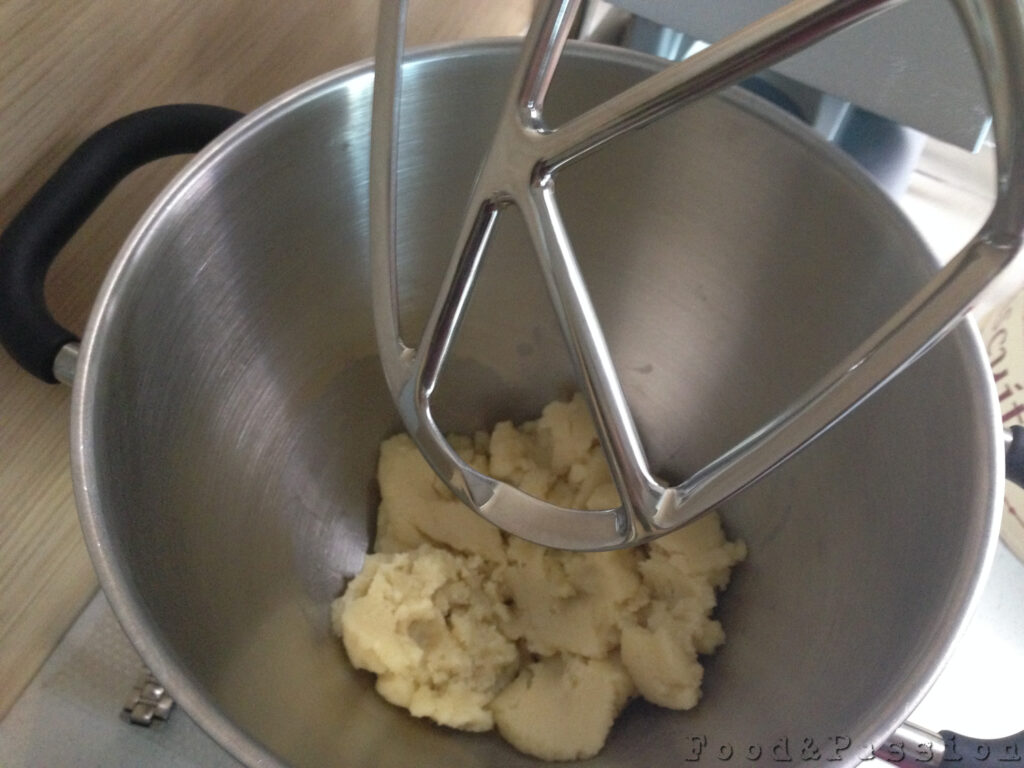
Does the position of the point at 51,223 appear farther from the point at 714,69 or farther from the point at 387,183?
the point at 714,69

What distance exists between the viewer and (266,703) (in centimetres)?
35

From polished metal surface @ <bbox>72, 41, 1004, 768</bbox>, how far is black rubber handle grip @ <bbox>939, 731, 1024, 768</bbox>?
0.20 feet

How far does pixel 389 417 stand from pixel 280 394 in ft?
0.28

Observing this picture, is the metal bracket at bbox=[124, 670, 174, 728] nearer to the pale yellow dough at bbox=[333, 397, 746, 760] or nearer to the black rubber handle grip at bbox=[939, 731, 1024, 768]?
the pale yellow dough at bbox=[333, 397, 746, 760]

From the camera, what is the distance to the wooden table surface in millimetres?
346

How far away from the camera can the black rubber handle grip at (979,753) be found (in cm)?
34

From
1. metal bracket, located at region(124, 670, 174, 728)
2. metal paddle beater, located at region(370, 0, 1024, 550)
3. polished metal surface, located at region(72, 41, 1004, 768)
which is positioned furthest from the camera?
metal bracket, located at region(124, 670, 174, 728)

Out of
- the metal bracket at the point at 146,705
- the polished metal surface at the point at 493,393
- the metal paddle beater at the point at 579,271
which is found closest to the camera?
the metal paddle beater at the point at 579,271

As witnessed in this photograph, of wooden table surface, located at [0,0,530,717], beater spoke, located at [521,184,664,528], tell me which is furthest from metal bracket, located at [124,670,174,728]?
beater spoke, located at [521,184,664,528]

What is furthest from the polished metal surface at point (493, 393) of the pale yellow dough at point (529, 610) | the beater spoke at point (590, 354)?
the beater spoke at point (590, 354)

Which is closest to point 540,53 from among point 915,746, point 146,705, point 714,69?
point 714,69

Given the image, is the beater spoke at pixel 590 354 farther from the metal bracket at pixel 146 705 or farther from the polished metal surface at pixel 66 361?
the metal bracket at pixel 146 705

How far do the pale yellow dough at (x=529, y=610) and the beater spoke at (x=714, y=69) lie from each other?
0.83 feet

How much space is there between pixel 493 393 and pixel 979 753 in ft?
1.10
